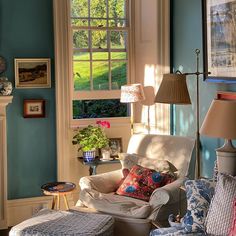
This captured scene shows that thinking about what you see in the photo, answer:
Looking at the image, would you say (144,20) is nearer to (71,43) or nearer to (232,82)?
(71,43)

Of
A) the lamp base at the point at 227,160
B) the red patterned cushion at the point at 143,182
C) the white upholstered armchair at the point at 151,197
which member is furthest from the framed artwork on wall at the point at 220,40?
the red patterned cushion at the point at 143,182

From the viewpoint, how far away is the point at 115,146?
5.26 meters

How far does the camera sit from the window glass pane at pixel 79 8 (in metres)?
5.24

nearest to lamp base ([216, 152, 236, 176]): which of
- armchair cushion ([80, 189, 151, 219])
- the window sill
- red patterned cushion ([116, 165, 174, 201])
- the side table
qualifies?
armchair cushion ([80, 189, 151, 219])

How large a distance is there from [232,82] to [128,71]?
176 centimetres

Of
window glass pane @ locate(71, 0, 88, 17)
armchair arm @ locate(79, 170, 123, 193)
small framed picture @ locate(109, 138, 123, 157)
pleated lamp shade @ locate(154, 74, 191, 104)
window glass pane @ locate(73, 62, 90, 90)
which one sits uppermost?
window glass pane @ locate(71, 0, 88, 17)

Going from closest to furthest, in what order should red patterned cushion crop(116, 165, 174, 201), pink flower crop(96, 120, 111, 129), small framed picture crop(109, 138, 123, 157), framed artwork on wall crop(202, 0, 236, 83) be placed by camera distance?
framed artwork on wall crop(202, 0, 236, 83)
red patterned cushion crop(116, 165, 174, 201)
pink flower crop(96, 120, 111, 129)
small framed picture crop(109, 138, 123, 157)

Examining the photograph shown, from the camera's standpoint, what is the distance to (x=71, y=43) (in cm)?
518

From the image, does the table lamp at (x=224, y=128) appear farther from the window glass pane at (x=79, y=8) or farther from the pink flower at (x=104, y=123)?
the window glass pane at (x=79, y=8)

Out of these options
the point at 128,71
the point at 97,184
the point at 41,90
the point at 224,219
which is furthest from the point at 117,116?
the point at 224,219

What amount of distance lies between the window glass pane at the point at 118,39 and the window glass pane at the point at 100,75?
0.79ft

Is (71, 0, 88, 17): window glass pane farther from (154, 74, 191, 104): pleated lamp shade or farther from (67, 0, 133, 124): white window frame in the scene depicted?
(154, 74, 191, 104): pleated lamp shade

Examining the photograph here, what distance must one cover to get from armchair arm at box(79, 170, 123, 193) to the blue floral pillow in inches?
47.3

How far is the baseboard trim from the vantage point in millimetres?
4988
